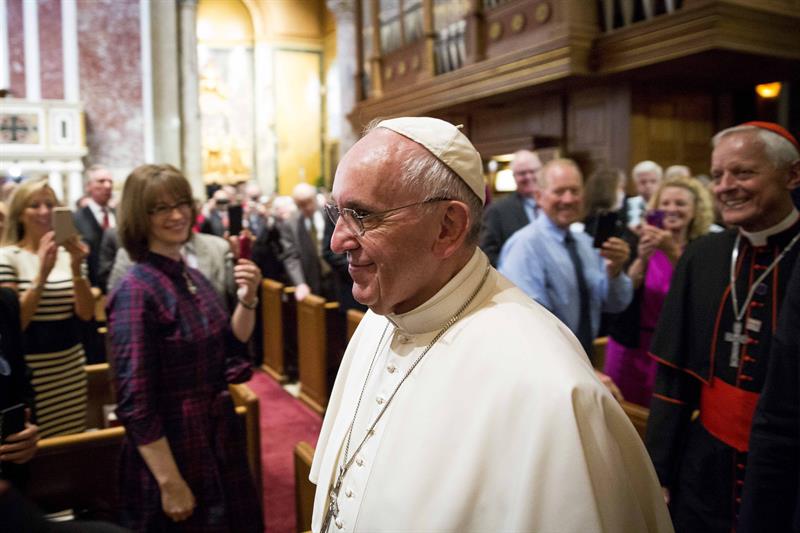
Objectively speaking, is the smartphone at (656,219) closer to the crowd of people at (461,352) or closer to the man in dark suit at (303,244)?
the crowd of people at (461,352)

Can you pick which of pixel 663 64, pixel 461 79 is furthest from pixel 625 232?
pixel 461 79

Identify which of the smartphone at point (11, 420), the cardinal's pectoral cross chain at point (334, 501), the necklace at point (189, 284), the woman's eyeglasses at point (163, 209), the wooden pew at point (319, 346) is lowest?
the wooden pew at point (319, 346)

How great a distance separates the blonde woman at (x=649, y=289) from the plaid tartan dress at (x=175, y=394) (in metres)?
2.07

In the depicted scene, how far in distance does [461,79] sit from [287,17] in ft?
45.2

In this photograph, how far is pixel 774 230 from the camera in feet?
7.14

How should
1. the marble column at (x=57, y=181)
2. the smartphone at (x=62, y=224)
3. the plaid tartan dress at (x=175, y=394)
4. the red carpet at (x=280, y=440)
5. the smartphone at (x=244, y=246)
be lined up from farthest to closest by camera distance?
the marble column at (x=57, y=181)
the red carpet at (x=280, y=440)
the smartphone at (x=62, y=224)
the smartphone at (x=244, y=246)
the plaid tartan dress at (x=175, y=394)

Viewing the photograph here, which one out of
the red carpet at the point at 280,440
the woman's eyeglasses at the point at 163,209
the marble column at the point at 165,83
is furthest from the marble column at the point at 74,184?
the woman's eyeglasses at the point at 163,209

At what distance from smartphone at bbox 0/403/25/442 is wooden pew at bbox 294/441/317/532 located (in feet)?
2.88

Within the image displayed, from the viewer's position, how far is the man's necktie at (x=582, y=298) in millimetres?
3178

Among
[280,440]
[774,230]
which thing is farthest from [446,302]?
[280,440]

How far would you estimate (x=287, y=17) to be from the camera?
796 inches

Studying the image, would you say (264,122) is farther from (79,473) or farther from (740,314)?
(740,314)

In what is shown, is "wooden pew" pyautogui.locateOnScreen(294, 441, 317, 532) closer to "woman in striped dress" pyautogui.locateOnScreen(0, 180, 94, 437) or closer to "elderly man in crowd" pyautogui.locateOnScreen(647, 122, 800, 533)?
"elderly man in crowd" pyautogui.locateOnScreen(647, 122, 800, 533)

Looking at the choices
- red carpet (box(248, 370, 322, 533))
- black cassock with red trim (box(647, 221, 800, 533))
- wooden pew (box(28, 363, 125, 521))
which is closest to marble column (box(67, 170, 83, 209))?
red carpet (box(248, 370, 322, 533))
